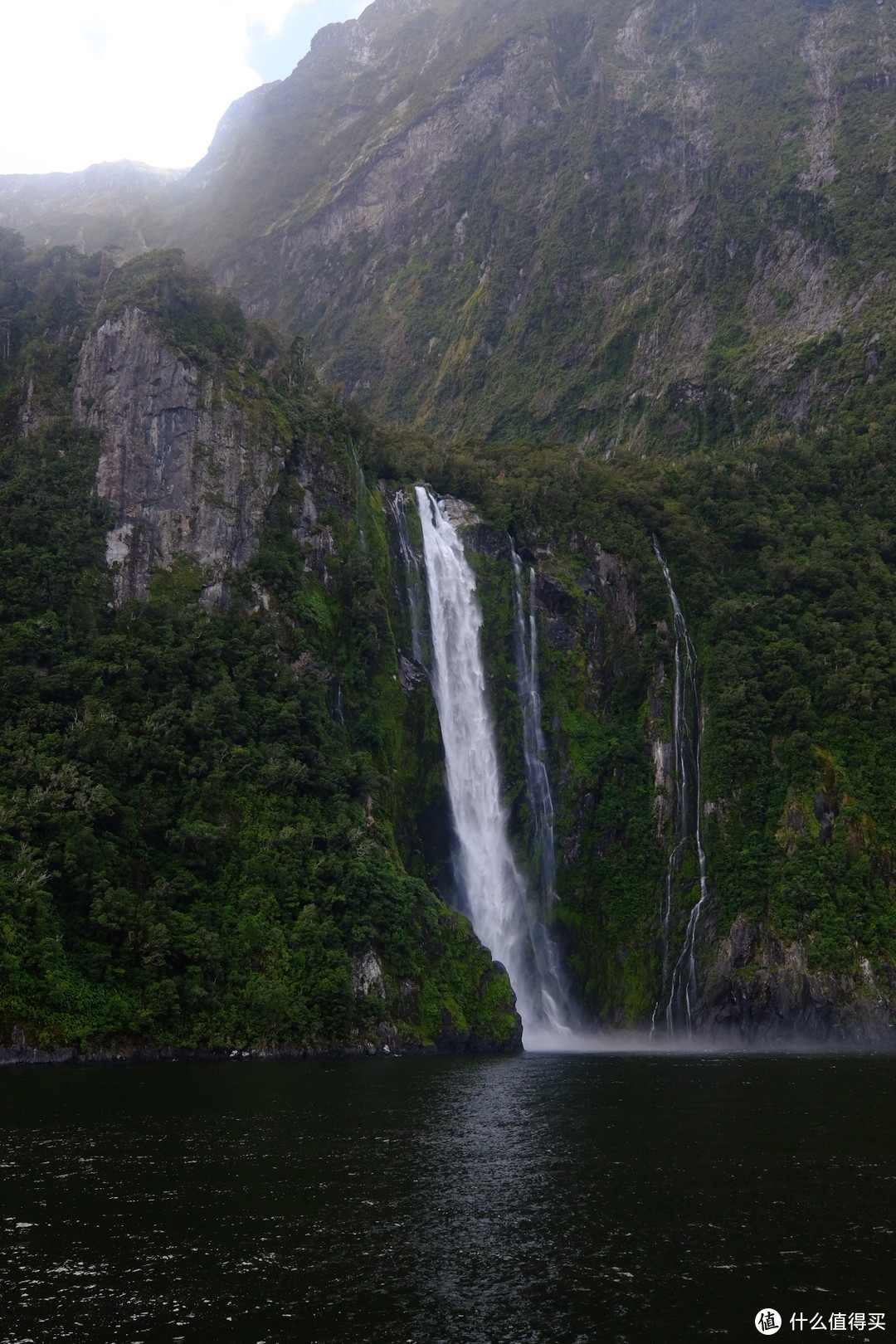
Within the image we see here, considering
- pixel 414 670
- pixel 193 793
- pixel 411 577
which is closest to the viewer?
pixel 193 793

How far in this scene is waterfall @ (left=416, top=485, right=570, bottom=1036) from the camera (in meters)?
57.6

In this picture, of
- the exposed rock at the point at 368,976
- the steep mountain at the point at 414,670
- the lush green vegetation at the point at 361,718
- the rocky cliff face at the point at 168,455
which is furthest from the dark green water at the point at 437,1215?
the rocky cliff face at the point at 168,455

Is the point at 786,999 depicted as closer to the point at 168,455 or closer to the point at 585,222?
the point at 168,455

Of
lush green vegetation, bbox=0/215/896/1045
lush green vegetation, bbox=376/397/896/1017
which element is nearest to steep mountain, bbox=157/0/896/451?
lush green vegetation, bbox=376/397/896/1017

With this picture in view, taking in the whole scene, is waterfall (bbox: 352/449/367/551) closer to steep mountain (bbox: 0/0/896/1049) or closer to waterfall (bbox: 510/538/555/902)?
steep mountain (bbox: 0/0/896/1049)

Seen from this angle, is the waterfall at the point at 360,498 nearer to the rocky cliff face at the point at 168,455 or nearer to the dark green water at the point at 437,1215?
the rocky cliff face at the point at 168,455

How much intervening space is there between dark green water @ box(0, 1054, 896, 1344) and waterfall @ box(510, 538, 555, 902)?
31736mm

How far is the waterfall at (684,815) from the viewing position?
56.4 m

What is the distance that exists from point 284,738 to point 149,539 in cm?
1506

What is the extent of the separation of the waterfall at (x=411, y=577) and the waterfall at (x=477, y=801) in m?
0.79

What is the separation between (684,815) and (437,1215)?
46.8m

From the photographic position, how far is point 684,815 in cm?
6206

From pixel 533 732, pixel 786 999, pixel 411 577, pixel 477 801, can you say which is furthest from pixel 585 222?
pixel 786 999


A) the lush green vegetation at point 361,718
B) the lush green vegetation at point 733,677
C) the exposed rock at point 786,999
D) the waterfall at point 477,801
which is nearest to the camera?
the lush green vegetation at point 361,718
